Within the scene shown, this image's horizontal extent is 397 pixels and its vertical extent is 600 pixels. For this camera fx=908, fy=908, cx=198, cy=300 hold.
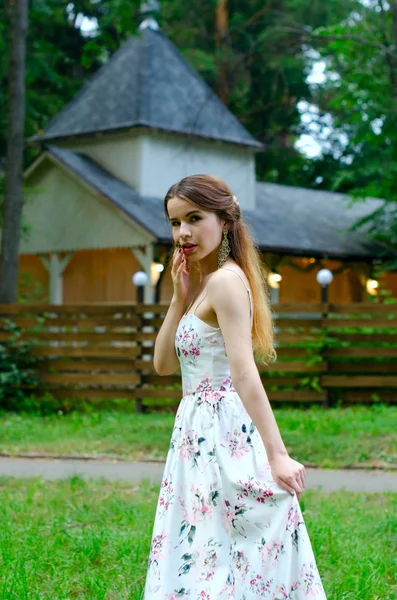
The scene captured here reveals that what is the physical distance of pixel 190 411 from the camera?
3.46 m

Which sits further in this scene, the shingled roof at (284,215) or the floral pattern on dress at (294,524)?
the shingled roof at (284,215)

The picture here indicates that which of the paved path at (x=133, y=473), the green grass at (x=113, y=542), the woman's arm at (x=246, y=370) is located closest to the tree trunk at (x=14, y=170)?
the paved path at (x=133, y=473)

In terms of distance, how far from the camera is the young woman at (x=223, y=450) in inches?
126

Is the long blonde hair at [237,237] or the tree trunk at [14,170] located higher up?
the tree trunk at [14,170]

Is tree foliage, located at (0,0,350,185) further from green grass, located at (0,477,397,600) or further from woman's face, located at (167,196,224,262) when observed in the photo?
woman's face, located at (167,196,224,262)

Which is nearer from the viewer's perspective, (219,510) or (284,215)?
(219,510)

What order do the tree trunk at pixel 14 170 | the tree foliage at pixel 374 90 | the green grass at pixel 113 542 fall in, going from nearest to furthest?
1. the green grass at pixel 113 542
2. the tree trunk at pixel 14 170
3. the tree foliage at pixel 374 90

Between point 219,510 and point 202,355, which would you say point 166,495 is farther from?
point 202,355

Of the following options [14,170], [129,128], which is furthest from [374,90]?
[14,170]

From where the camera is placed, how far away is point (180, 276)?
3.62m

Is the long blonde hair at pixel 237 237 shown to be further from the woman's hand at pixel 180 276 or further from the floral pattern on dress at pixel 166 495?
the floral pattern on dress at pixel 166 495

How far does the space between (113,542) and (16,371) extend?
8.43 m

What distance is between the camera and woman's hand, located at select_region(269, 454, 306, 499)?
3.12 meters

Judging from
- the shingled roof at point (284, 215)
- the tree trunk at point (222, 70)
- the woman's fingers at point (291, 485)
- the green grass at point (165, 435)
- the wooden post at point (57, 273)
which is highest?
the tree trunk at point (222, 70)
